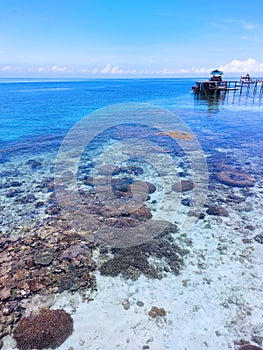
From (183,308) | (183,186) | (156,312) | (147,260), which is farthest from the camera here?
(183,186)

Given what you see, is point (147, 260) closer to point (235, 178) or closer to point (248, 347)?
point (248, 347)

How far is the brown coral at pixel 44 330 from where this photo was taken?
20.4ft

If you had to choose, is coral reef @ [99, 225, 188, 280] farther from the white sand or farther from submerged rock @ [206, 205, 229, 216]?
submerged rock @ [206, 205, 229, 216]

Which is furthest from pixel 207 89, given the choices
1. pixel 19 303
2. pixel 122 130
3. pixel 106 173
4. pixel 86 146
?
pixel 19 303

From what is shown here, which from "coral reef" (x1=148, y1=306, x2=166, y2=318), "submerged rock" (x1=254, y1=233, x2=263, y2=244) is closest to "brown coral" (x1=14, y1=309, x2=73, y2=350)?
"coral reef" (x1=148, y1=306, x2=166, y2=318)

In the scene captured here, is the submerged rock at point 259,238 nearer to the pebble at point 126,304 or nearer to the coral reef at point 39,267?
the pebble at point 126,304

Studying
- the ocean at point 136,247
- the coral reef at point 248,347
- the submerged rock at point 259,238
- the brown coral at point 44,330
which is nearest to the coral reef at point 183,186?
the ocean at point 136,247

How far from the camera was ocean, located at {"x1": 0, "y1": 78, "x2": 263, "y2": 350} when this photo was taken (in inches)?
266

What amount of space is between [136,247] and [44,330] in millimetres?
4387

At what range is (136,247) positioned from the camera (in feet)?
32.1

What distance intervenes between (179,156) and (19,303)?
16993 mm

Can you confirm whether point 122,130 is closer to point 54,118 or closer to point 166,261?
point 54,118

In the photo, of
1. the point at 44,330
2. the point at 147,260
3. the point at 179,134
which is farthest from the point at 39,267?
the point at 179,134

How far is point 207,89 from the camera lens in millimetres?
67125
